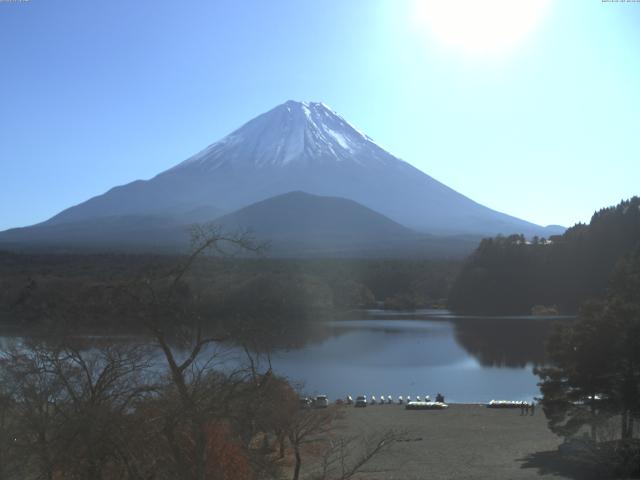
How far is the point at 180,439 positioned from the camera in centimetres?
321

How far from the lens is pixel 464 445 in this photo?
958cm

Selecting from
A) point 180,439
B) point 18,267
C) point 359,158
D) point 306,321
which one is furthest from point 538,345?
point 359,158

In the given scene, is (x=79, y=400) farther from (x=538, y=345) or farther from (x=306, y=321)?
(x=306, y=321)

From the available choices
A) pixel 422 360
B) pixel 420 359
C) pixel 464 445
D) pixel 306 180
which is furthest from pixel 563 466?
pixel 306 180

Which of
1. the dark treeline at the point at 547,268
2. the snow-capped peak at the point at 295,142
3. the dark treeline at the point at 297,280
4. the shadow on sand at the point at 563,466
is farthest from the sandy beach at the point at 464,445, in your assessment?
the snow-capped peak at the point at 295,142

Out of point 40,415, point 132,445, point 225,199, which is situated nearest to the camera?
point 132,445

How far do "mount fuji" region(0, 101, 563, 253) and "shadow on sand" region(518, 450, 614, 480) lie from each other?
68.3m

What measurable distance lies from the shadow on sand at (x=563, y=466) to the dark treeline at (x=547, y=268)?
2939 centimetres

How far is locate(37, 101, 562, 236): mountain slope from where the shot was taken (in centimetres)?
8012

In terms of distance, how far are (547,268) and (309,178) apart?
46.8 metres

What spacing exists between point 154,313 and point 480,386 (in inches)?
547

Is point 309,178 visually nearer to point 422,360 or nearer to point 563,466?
point 422,360

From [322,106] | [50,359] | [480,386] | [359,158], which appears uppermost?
[322,106]

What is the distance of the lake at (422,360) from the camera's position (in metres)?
15.5
